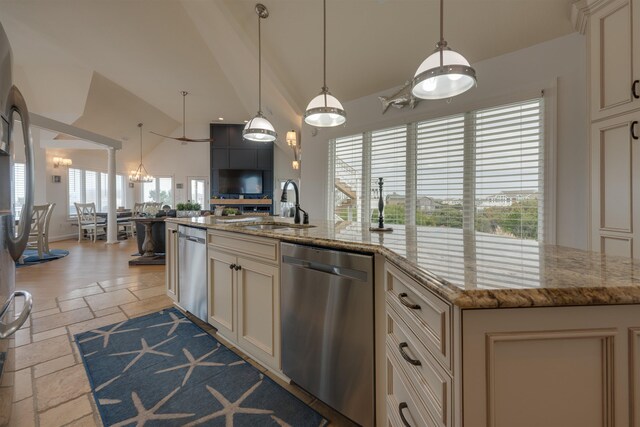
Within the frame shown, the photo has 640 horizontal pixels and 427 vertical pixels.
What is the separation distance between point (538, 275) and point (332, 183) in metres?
3.69

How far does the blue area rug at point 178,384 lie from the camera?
1.38m

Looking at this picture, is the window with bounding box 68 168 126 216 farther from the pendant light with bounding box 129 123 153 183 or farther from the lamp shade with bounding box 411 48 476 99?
the lamp shade with bounding box 411 48 476 99

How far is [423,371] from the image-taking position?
2.64 feet

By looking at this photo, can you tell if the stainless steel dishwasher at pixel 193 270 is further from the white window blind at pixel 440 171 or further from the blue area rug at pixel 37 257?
the blue area rug at pixel 37 257

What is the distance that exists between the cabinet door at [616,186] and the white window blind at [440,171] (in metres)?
1.09

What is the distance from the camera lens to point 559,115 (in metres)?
2.37

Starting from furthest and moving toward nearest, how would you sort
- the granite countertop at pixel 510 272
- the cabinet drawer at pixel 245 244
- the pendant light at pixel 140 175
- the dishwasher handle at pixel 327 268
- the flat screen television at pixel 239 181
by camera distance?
the flat screen television at pixel 239 181 < the pendant light at pixel 140 175 < the cabinet drawer at pixel 245 244 < the dishwasher handle at pixel 327 268 < the granite countertop at pixel 510 272

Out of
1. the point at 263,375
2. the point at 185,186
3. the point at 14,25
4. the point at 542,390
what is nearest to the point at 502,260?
the point at 542,390

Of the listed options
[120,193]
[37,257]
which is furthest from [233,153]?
[37,257]

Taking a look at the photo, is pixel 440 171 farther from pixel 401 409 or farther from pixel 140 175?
pixel 140 175

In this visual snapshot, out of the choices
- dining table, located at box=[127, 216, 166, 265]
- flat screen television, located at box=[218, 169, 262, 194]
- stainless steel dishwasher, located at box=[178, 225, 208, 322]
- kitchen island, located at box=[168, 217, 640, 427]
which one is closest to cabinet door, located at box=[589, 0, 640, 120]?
kitchen island, located at box=[168, 217, 640, 427]

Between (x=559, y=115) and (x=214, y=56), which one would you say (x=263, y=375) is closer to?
(x=559, y=115)

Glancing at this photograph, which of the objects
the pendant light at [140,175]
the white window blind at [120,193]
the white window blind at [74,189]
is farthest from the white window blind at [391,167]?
the white window blind at [120,193]

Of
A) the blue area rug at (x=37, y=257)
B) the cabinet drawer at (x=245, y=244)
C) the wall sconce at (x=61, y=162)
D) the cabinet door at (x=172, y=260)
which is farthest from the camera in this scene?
the wall sconce at (x=61, y=162)
